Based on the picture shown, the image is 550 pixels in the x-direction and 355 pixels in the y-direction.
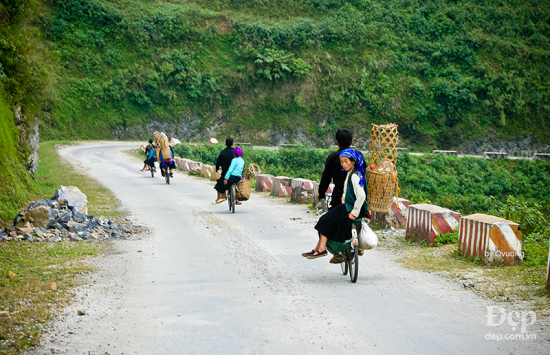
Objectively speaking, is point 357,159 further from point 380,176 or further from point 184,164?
point 184,164

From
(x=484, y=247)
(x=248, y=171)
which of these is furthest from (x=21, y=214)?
(x=484, y=247)

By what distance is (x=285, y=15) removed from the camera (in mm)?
71625

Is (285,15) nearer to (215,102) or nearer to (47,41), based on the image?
(215,102)

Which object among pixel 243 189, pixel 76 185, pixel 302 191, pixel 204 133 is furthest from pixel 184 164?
pixel 204 133

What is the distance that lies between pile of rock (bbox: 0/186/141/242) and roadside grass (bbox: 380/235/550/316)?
5845 millimetres

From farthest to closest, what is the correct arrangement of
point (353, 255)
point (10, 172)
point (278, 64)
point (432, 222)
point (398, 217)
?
point (278, 64) < point (10, 172) < point (398, 217) < point (432, 222) < point (353, 255)

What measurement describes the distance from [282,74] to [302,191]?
4950 centimetres

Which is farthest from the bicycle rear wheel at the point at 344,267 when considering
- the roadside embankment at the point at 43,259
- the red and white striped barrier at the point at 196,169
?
the red and white striped barrier at the point at 196,169

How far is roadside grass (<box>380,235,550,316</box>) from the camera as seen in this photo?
663cm

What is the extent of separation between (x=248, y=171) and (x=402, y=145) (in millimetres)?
52638

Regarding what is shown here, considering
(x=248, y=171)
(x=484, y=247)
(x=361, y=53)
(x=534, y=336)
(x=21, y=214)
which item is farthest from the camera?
(x=361, y=53)

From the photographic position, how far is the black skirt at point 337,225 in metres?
7.21

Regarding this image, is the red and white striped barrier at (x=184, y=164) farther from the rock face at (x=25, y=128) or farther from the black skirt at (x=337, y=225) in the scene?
the black skirt at (x=337, y=225)

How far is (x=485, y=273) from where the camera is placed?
25.8ft
